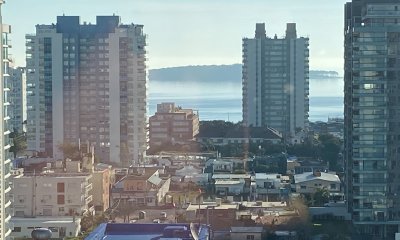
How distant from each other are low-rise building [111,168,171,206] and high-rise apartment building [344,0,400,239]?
1663 mm

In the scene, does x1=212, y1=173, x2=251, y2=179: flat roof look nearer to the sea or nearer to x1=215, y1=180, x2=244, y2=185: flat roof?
x1=215, y1=180, x2=244, y2=185: flat roof

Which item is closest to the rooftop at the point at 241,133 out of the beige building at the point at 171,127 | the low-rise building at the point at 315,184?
the beige building at the point at 171,127

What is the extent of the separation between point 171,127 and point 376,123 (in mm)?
6430

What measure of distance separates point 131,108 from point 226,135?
265cm

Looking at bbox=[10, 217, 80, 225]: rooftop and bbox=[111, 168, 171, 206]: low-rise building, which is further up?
bbox=[111, 168, 171, 206]: low-rise building

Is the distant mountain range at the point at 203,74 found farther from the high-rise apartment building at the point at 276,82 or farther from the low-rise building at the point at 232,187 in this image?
the low-rise building at the point at 232,187

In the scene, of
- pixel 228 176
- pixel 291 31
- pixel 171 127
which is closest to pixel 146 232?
pixel 228 176

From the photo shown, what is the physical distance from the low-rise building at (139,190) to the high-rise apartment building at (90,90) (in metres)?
3.07

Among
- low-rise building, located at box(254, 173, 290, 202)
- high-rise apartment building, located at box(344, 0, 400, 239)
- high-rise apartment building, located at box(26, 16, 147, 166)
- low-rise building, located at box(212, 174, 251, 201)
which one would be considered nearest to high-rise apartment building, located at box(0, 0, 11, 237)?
high-rise apartment building, located at box(344, 0, 400, 239)

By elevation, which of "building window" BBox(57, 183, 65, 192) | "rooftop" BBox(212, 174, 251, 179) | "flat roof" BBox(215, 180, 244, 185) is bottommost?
"flat roof" BBox(215, 180, 244, 185)

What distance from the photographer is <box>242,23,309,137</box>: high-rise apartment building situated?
47.2ft

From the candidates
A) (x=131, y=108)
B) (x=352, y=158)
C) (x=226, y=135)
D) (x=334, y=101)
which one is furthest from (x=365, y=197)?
(x=334, y=101)

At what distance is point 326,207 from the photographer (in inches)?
292

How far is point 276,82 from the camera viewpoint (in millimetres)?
14383
